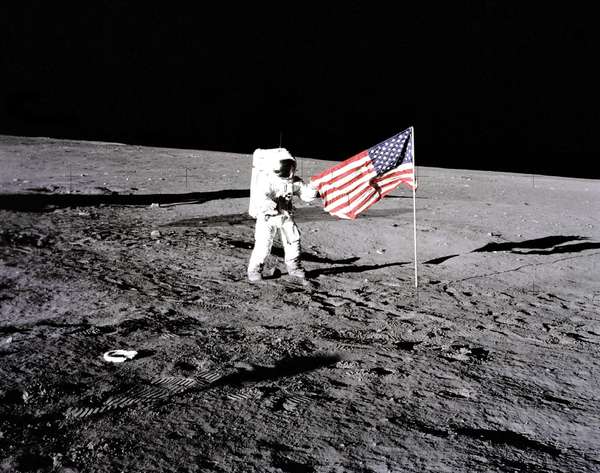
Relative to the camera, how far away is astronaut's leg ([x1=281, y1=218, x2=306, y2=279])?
452 centimetres

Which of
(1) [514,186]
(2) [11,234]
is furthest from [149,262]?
(1) [514,186]

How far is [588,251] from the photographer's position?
5984 millimetres

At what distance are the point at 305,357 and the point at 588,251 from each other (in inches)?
170

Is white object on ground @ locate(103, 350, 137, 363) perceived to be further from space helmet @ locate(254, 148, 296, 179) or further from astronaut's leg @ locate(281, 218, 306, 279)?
space helmet @ locate(254, 148, 296, 179)

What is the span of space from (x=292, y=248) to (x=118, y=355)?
1.96m

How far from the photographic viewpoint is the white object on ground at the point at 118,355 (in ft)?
9.20

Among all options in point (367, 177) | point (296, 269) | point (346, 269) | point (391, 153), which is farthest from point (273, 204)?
point (391, 153)

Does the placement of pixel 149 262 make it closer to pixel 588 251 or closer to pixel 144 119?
pixel 588 251

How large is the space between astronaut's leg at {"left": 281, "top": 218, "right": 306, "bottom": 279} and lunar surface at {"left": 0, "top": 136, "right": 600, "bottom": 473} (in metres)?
0.10

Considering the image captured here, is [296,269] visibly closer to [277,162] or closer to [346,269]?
[346,269]

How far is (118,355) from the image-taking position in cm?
286

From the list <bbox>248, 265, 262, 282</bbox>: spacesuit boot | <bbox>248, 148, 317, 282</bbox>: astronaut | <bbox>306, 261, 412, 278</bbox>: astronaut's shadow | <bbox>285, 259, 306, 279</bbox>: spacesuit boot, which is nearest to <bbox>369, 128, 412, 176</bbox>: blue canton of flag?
<bbox>248, 148, 317, 282</bbox>: astronaut

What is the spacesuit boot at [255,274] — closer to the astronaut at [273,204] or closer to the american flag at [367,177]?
the astronaut at [273,204]

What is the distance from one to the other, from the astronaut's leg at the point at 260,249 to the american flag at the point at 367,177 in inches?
22.6
